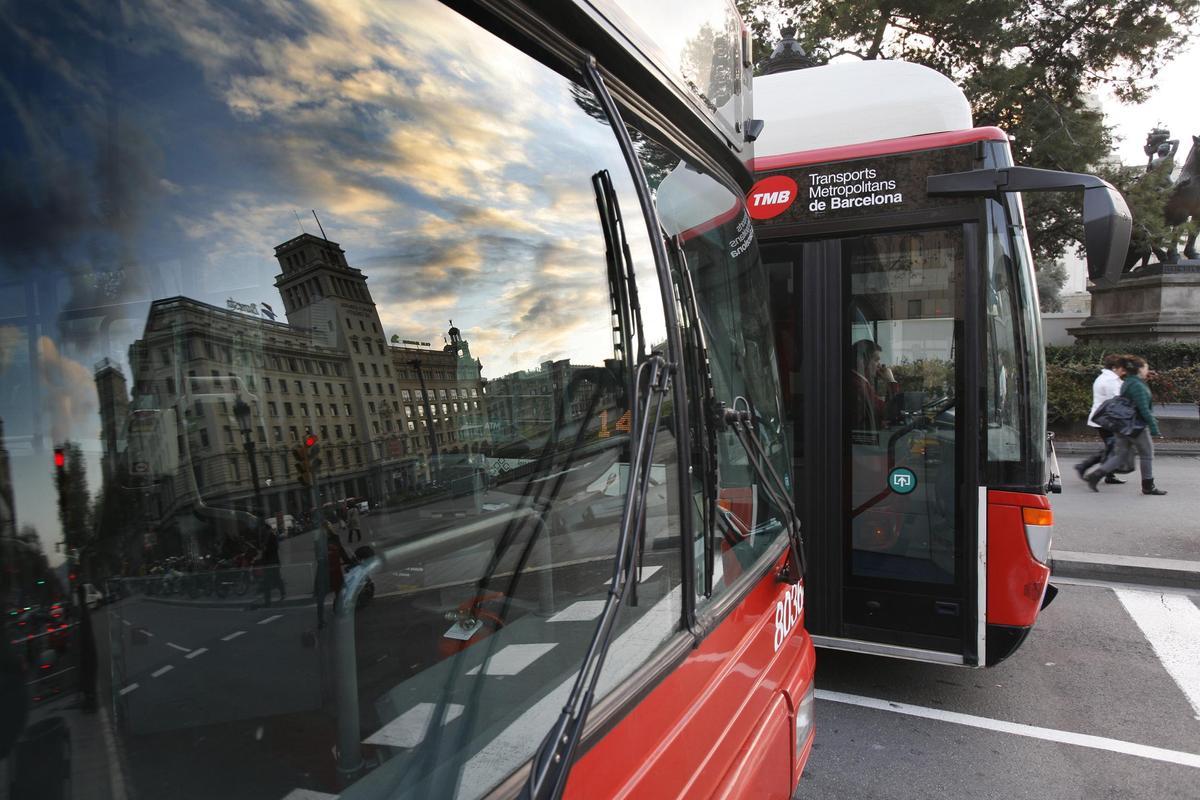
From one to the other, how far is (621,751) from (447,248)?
3.18 ft

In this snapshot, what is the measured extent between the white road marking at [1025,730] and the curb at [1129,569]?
2.70 m

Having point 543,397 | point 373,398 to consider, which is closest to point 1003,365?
point 543,397

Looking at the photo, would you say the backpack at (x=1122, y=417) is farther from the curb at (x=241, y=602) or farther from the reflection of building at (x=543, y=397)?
the curb at (x=241, y=602)

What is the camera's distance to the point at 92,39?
81 cm

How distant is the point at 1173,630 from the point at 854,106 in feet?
14.5

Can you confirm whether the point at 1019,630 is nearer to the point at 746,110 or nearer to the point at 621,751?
the point at 746,110

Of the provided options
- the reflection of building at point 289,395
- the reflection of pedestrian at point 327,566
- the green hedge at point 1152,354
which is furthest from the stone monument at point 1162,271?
the reflection of pedestrian at point 327,566

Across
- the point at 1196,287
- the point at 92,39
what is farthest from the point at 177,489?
the point at 1196,287

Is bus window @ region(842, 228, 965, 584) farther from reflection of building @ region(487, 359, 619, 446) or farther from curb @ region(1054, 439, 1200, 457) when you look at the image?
curb @ region(1054, 439, 1200, 457)

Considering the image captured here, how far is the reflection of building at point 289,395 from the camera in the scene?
93cm

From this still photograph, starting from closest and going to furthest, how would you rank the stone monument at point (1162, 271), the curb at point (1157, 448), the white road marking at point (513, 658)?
the white road marking at point (513, 658) → the curb at point (1157, 448) → the stone monument at point (1162, 271)

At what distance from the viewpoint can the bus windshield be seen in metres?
0.83

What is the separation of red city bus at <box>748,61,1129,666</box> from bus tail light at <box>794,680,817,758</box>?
6.20 ft

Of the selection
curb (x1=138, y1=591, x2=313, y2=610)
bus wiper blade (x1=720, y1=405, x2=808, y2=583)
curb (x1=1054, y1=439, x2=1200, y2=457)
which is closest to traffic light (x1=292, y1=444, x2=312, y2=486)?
curb (x1=138, y1=591, x2=313, y2=610)
